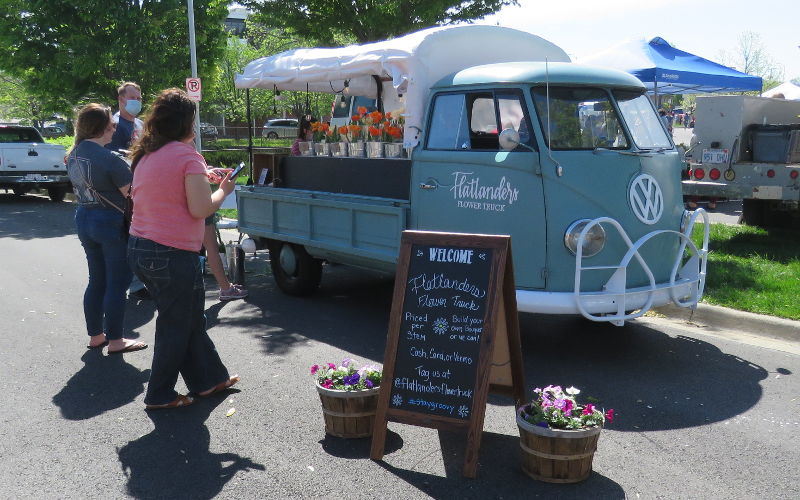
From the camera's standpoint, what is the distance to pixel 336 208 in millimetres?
7555

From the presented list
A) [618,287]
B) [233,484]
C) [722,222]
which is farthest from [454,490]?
[722,222]

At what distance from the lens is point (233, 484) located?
13.4 ft

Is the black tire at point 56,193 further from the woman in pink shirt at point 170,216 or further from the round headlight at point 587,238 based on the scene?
the round headlight at point 587,238

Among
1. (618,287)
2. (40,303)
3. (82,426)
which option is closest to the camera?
(82,426)

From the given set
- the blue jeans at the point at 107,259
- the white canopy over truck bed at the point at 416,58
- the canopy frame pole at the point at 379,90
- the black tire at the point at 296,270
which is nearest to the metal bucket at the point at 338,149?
the white canopy over truck bed at the point at 416,58

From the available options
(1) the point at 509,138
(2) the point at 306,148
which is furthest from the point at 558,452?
(2) the point at 306,148

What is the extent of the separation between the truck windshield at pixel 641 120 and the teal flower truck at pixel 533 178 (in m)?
0.01

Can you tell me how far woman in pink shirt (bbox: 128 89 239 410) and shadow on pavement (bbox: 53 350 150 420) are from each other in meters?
0.58

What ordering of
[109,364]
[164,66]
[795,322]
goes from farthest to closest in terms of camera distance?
[164,66], [795,322], [109,364]

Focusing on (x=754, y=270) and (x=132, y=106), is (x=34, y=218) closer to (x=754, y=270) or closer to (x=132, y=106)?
(x=132, y=106)

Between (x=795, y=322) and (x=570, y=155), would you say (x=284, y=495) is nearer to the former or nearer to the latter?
(x=570, y=155)

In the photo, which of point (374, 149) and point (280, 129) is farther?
point (280, 129)

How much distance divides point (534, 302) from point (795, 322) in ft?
8.96

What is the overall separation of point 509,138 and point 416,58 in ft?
5.17
